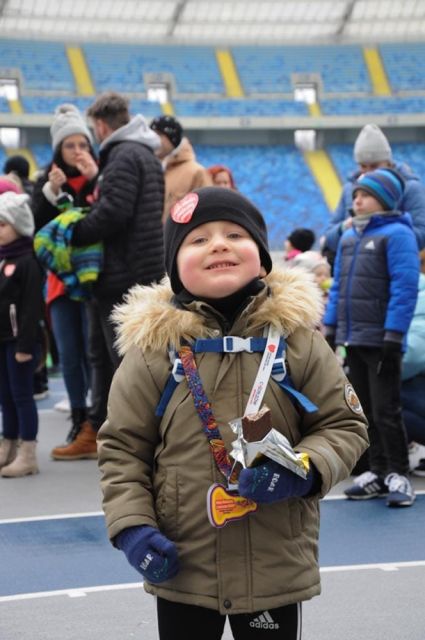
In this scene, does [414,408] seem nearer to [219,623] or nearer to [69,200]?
[69,200]

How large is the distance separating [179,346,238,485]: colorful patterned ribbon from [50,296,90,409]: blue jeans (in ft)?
14.8

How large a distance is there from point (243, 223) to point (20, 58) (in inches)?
1290

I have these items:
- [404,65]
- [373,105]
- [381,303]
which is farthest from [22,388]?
[404,65]

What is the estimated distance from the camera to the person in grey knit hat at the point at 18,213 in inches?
244

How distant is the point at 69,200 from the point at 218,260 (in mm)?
4189

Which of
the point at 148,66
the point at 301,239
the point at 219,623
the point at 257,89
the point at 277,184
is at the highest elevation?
the point at 148,66

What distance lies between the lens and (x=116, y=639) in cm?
345

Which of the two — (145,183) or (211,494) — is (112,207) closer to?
(145,183)

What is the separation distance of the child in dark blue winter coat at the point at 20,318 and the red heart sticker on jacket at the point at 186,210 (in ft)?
12.4

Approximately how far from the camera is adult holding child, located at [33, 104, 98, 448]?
6371mm

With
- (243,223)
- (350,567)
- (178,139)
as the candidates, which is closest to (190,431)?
(243,223)

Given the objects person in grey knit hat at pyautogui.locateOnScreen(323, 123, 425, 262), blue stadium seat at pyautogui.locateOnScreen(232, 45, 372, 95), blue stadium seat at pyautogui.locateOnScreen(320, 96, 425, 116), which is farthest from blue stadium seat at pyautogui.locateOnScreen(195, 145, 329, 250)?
person in grey knit hat at pyautogui.locateOnScreen(323, 123, 425, 262)

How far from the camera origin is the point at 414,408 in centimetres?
626

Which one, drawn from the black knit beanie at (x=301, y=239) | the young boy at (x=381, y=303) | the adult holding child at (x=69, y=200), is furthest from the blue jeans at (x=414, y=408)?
the black knit beanie at (x=301, y=239)
